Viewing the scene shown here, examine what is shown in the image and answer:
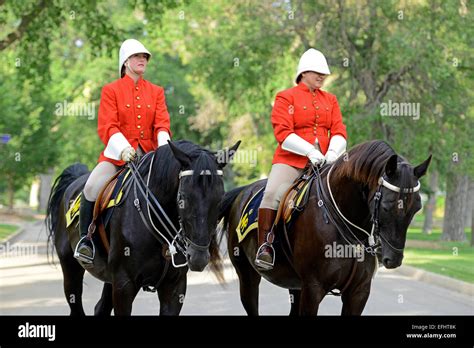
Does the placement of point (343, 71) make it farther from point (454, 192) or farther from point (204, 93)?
point (204, 93)

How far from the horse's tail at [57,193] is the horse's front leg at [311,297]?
415cm

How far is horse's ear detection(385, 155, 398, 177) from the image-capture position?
8.00m

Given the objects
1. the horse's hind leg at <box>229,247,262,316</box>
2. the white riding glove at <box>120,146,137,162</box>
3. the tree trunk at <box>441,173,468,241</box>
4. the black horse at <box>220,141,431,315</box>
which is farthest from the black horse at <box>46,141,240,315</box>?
the tree trunk at <box>441,173,468,241</box>

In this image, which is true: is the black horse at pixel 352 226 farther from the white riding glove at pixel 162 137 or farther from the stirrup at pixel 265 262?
the white riding glove at pixel 162 137

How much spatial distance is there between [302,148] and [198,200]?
195 centimetres

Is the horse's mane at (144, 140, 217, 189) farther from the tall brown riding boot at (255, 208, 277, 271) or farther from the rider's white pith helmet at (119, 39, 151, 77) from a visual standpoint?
the tall brown riding boot at (255, 208, 277, 271)

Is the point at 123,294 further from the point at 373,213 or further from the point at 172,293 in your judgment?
the point at 373,213

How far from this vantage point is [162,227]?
28.4ft

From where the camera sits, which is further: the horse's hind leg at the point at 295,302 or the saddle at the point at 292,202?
the horse's hind leg at the point at 295,302

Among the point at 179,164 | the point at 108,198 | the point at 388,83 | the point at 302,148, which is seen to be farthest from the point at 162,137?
the point at 388,83

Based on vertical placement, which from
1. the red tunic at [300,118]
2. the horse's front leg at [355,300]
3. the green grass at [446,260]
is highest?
the red tunic at [300,118]

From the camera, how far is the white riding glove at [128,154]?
9203 mm

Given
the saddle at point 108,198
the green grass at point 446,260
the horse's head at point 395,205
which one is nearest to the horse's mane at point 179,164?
the saddle at point 108,198

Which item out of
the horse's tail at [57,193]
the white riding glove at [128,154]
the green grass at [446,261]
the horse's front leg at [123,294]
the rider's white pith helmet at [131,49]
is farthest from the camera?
the green grass at [446,261]
